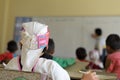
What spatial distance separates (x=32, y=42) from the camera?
1.34 meters

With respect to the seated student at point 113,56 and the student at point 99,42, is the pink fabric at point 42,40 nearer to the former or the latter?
the seated student at point 113,56

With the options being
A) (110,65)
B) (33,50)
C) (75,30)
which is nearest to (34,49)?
(33,50)

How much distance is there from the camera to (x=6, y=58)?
254 centimetres

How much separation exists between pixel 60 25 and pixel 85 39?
65 centimetres

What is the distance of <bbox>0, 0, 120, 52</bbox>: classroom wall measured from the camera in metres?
4.74

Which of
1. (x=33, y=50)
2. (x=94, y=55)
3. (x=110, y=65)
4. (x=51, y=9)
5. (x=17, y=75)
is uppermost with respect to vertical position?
(x=51, y=9)

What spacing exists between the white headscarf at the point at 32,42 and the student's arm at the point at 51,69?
60mm

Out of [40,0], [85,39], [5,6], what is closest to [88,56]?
[85,39]

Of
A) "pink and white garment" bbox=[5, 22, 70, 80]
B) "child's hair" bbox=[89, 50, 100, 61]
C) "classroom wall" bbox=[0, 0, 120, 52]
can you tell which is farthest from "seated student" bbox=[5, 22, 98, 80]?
"classroom wall" bbox=[0, 0, 120, 52]

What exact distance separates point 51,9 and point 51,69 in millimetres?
3989

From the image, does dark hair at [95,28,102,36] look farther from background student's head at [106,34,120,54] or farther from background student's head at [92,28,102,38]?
background student's head at [106,34,120,54]

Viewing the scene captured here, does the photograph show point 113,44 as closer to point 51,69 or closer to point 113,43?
point 113,43

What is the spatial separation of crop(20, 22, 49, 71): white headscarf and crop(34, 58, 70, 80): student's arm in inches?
2.4

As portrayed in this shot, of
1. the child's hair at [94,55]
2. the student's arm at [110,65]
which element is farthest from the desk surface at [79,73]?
the child's hair at [94,55]
